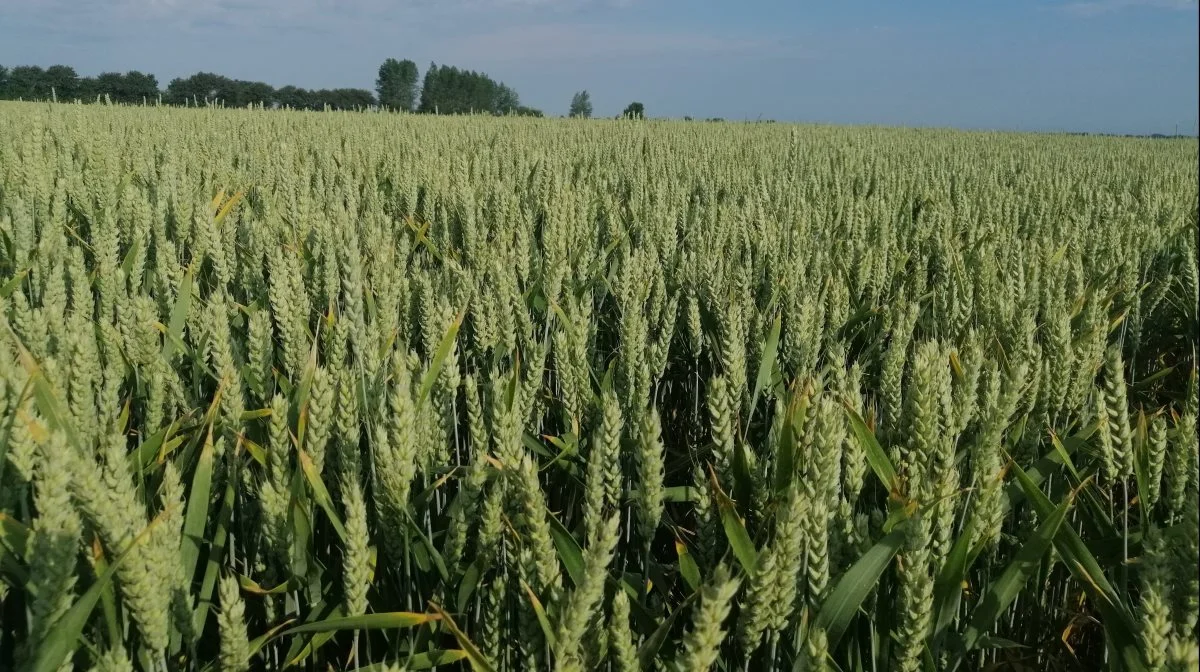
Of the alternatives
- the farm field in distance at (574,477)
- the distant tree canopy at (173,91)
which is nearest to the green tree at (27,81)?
the distant tree canopy at (173,91)

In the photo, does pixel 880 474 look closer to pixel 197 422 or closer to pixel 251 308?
pixel 197 422

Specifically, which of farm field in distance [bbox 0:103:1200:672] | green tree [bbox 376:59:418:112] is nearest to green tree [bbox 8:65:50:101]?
green tree [bbox 376:59:418:112]

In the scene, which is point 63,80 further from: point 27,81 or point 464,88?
point 464,88

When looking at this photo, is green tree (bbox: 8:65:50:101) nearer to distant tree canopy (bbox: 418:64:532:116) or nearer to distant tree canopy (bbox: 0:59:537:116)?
distant tree canopy (bbox: 0:59:537:116)

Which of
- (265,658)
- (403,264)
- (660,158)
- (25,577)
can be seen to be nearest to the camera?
(25,577)

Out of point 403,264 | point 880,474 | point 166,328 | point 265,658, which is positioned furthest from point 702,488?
point 403,264

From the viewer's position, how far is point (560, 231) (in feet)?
6.66

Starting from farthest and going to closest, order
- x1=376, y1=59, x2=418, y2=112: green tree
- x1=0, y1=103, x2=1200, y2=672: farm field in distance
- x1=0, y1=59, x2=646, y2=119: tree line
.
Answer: x1=376, y1=59, x2=418, y2=112: green tree, x1=0, y1=59, x2=646, y2=119: tree line, x1=0, y1=103, x2=1200, y2=672: farm field in distance

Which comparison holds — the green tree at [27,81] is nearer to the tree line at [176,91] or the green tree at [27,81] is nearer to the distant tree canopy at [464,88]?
the tree line at [176,91]

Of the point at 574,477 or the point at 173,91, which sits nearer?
the point at 574,477

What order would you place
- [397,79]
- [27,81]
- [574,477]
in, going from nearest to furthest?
[574,477]
[27,81]
[397,79]

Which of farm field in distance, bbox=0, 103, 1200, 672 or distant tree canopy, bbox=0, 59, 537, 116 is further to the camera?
distant tree canopy, bbox=0, 59, 537, 116

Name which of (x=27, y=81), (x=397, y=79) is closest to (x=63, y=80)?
(x=27, y=81)

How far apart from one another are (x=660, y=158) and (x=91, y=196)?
2.71 m
